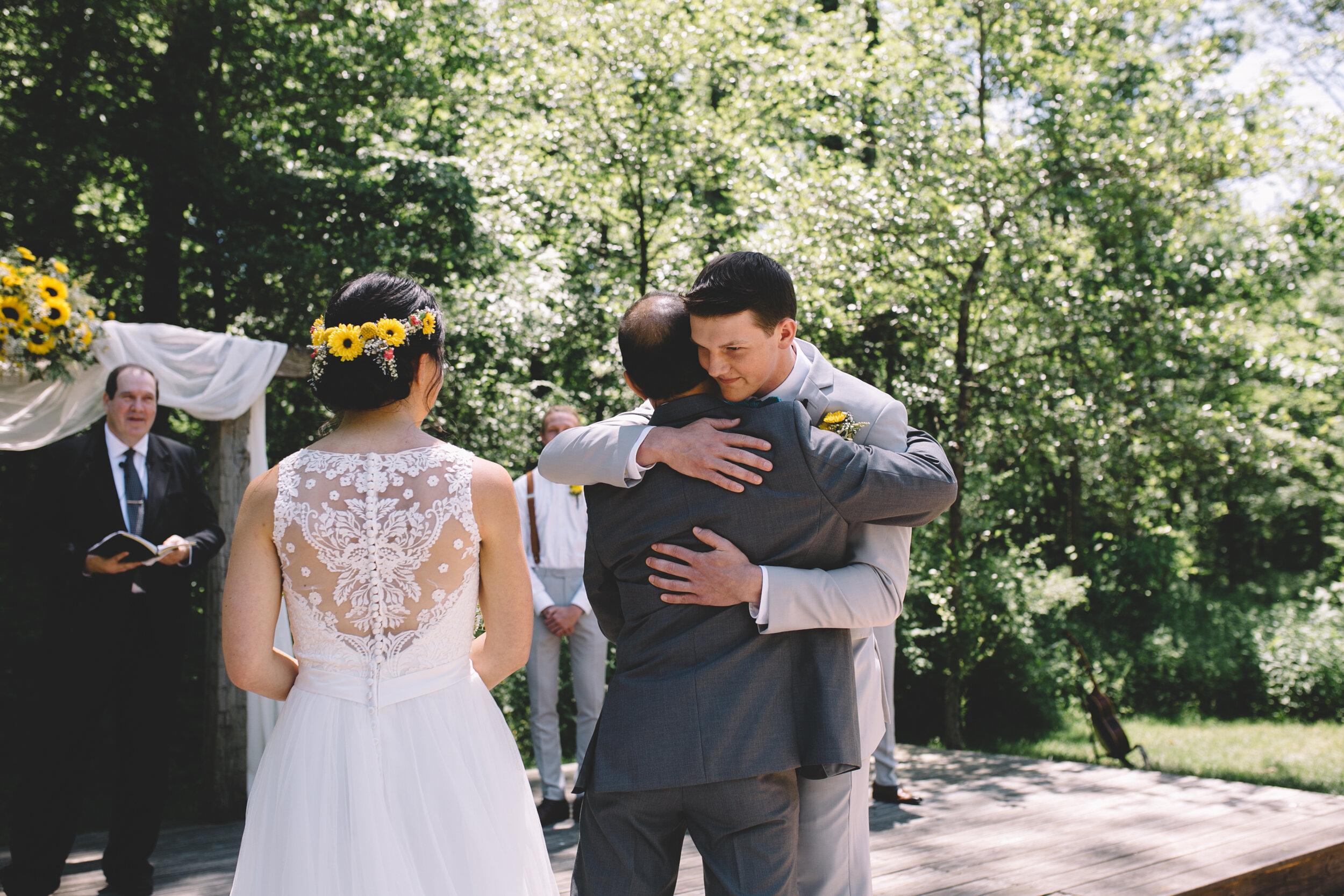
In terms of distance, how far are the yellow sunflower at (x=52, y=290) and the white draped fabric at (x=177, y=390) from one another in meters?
0.29

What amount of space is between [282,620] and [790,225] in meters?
5.44

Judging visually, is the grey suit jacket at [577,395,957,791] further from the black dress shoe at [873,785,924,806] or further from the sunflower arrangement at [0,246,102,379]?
the sunflower arrangement at [0,246,102,379]

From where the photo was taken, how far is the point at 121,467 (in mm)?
4098

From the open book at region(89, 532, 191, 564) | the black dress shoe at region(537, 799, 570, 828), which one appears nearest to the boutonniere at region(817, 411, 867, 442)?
the open book at region(89, 532, 191, 564)

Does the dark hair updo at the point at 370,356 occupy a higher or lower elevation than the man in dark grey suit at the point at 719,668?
higher

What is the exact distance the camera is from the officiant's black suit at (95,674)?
377 centimetres

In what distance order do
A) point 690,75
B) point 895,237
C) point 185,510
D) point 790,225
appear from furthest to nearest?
point 690,75, point 790,225, point 895,237, point 185,510

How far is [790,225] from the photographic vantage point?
8.51 meters

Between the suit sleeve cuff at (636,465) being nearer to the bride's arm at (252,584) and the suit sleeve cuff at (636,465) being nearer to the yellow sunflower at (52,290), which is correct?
the bride's arm at (252,584)

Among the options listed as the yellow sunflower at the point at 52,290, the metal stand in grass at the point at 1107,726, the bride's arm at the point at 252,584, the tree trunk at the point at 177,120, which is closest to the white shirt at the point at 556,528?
the yellow sunflower at the point at 52,290

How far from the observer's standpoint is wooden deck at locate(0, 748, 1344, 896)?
12.2 ft

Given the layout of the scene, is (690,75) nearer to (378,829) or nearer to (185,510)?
(185,510)

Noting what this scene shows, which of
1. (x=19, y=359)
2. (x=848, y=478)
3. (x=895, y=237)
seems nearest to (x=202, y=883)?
(x=19, y=359)

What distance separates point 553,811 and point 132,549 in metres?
2.28
